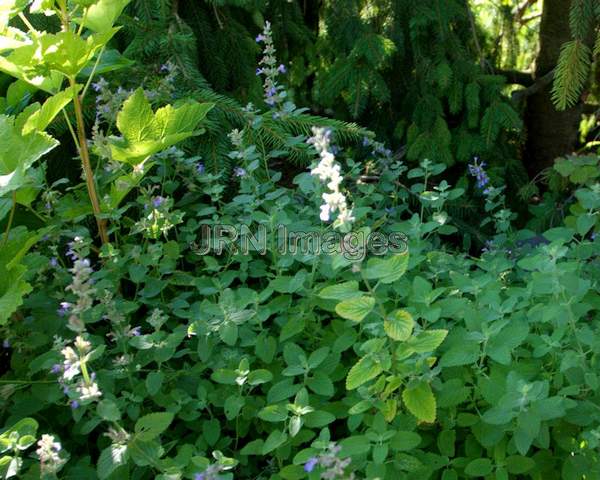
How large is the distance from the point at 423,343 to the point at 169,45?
1.36 meters

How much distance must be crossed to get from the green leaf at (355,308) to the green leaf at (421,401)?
212 millimetres

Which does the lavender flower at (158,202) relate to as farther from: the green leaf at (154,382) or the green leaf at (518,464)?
the green leaf at (518,464)

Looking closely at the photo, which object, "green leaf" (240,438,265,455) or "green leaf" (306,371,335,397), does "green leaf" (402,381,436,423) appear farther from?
"green leaf" (240,438,265,455)

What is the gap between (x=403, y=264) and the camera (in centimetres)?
137

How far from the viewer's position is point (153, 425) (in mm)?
1369

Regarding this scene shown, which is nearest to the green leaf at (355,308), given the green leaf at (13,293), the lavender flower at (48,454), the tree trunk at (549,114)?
the lavender flower at (48,454)

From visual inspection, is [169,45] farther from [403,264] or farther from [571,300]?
[571,300]

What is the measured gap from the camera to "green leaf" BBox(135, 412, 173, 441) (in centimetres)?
135

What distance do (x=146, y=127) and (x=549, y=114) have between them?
2228mm

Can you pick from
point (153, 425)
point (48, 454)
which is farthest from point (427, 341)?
point (48, 454)

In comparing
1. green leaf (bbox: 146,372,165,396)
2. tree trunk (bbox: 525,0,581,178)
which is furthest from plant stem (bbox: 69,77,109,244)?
tree trunk (bbox: 525,0,581,178)

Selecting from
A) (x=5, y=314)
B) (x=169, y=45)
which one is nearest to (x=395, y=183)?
(x=169, y=45)

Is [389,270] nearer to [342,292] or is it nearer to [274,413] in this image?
[342,292]

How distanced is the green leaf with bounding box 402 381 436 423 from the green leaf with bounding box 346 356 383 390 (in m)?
0.09
